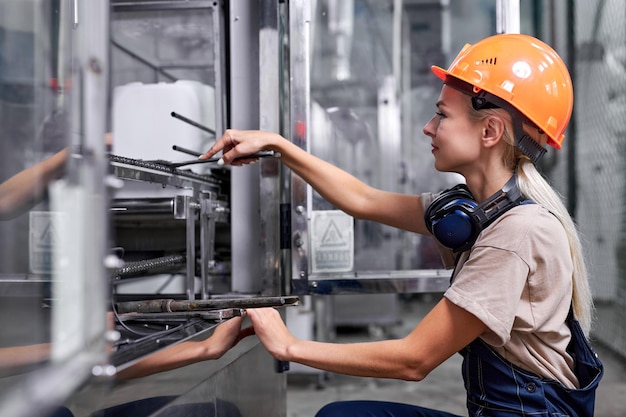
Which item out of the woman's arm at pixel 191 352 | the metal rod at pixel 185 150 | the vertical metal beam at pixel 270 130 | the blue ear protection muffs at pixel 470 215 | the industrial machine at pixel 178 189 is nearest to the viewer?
the industrial machine at pixel 178 189

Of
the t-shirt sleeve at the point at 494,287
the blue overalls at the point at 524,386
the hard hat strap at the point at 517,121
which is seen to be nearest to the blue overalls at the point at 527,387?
the blue overalls at the point at 524,386

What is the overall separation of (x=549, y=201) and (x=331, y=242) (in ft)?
2.73

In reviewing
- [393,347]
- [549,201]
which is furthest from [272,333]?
[549,201]

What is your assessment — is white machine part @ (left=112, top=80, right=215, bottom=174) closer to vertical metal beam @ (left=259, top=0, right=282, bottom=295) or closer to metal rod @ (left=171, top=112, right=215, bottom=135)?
metal rod @ (left=171, top=112, right=215, bottom=135)

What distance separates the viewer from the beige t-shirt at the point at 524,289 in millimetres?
1229

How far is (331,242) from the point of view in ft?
6.79

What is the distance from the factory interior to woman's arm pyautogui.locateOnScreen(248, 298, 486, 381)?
109 millimetres

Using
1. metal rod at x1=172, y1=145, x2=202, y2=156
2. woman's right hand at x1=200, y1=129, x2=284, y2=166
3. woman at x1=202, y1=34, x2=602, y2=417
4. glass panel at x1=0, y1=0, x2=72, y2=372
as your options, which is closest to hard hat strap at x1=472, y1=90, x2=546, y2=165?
woman at x1=202, y1=34, x2=602, y2=417

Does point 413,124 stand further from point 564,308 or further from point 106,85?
point 106,85

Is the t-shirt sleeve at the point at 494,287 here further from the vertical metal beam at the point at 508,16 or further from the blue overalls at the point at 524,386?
the vertical metal beam at the point at 508,16

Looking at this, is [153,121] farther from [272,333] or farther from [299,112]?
[272,333]

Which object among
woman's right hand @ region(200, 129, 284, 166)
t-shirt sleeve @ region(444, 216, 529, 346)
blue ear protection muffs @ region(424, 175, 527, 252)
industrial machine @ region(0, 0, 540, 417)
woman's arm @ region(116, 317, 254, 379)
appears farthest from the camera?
woman's right hand @ region(200, 129, 284, 166)

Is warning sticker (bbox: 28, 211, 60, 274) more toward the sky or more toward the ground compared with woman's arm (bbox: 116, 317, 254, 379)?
more toward the sky

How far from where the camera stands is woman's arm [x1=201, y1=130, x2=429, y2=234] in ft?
5.65
